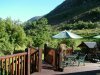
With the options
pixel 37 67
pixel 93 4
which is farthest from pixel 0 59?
pixel 93 4

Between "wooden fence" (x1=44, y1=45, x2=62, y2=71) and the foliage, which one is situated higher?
the foliage

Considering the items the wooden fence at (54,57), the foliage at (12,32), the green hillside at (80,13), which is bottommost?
Answer: the wooden fence at (54,57)

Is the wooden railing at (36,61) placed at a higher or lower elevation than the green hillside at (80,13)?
lower

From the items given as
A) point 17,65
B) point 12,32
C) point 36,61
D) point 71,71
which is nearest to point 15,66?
point 17,65

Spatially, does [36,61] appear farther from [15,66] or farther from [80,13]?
[80,13]

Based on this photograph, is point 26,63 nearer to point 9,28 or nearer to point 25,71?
point 25,71

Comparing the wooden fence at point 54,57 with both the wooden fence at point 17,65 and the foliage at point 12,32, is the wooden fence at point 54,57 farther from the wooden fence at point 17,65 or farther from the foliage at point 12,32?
the foliage at point 12,32

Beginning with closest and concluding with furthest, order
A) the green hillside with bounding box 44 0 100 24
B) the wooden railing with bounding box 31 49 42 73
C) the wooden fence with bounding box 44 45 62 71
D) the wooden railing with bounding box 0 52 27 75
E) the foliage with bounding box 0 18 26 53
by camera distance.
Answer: the wooden railing with bounding box 0 52 27 75 < the wooden railing with bounding box 31 49 42 73 < the wooden fence with bounding box 44 45 62 71 < the foliage with bounding box 0 18 26 53 < the green hillside with bounding box 44 0 100 24

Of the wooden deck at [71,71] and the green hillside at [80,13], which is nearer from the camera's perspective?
the wooden deck at [71,71]

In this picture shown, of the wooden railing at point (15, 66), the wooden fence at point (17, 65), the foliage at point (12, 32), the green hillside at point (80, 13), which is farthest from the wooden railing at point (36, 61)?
the green hillside at point (80, 13)

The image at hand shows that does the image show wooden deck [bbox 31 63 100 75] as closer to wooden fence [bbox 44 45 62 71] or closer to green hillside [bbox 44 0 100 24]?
wooden fence [bbox 44 45 62 71]

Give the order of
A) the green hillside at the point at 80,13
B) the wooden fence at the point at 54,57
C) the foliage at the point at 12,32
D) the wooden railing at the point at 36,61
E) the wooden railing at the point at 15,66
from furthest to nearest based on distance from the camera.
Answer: the green hillside at the point at 80,13 < the foliage at the point at 12,32 < the wooden fence at the point at 54,57 < the wooden railing at the point at 36,61 < the wooden railing at the point at 15,66

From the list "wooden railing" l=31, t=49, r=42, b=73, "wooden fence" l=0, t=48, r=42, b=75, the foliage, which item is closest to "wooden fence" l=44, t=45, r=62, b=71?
"wooden railing" l=31, t=49, r=42, b=73

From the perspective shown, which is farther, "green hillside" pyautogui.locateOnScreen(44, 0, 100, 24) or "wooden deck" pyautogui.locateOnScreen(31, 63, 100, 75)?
"green hillside" pyautogui.locateOnScreen(44, 0, 100, 24)
